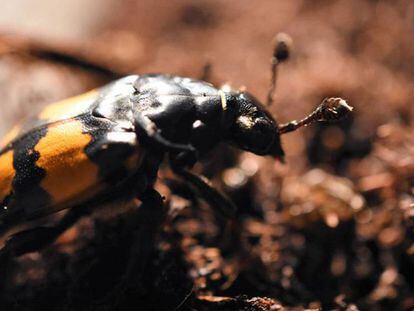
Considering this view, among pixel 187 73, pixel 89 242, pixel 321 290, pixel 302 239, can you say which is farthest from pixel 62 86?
pixel 321 290

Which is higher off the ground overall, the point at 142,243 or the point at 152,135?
the point at 152,135

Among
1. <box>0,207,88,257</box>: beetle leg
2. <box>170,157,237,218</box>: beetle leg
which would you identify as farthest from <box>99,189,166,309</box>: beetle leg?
<box>0,207,88,257</box>: beetle leg

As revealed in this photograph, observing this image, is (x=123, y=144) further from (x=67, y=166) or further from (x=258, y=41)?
(x=258, y=41)

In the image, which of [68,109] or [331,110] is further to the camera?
[68,109]

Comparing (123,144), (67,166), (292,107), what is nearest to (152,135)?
(123,144)

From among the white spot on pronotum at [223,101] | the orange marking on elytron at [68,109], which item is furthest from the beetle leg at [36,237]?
the white spot on pronotum at [223,101]

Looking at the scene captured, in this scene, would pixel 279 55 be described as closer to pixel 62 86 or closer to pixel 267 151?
pixel 267 151

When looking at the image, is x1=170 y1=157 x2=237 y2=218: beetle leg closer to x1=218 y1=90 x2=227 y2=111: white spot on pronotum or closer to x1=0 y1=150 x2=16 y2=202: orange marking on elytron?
x1=218 y1=90 x2=227 y2=111: white spot on pronotum
